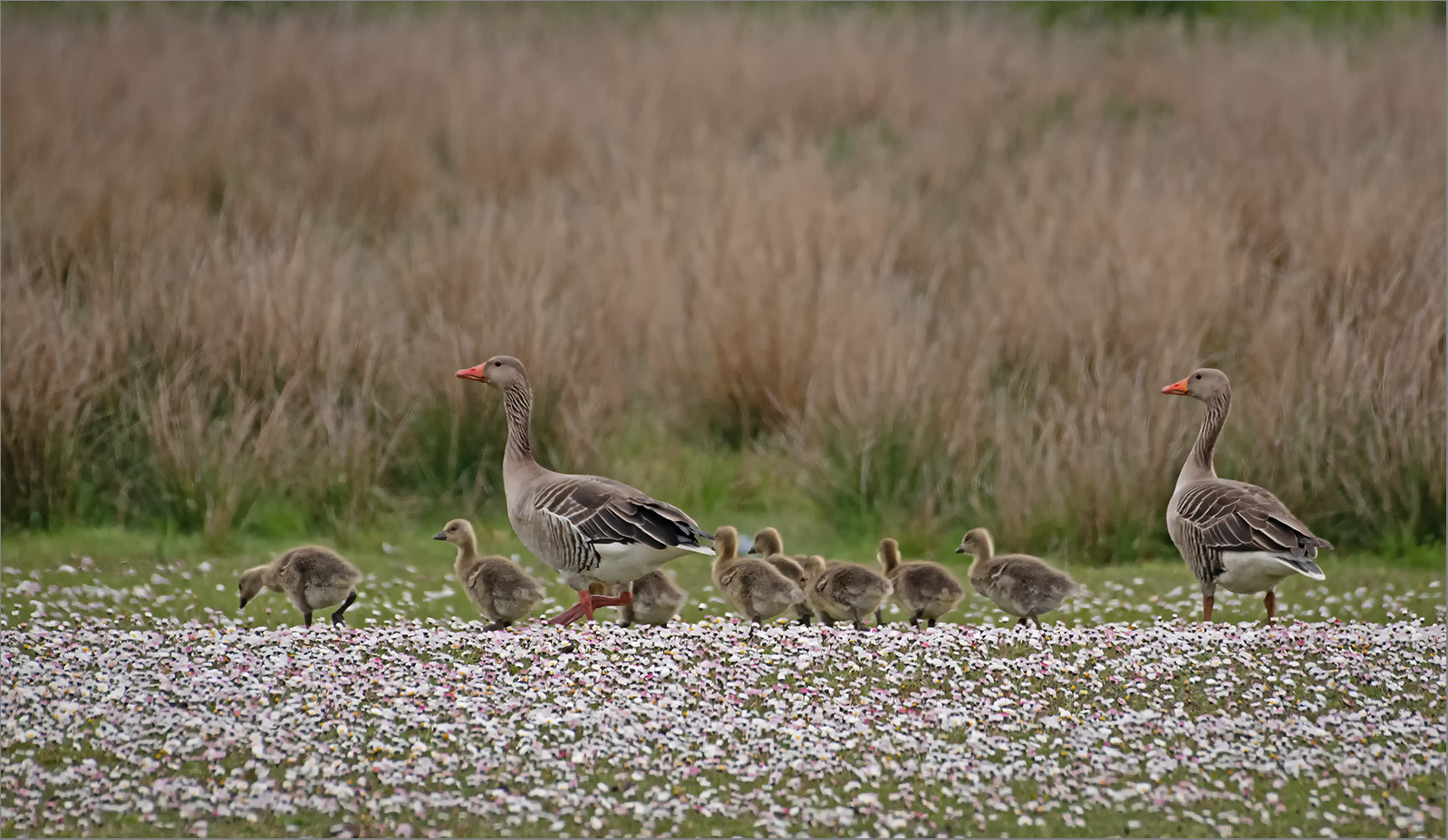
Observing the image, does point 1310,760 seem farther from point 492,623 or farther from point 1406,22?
point 1406,22

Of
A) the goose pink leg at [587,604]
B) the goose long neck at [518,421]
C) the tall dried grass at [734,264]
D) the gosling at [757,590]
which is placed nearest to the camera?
the goose pink leg at [587,604]

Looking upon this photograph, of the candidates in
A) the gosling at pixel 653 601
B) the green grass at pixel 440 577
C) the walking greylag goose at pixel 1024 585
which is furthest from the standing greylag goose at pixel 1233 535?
the gosling at pixel 653 601

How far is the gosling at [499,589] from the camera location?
24.3 feet

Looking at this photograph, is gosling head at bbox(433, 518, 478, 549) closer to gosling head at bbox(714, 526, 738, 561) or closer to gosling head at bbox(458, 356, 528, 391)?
gosling head at bbox(458, 356, 528, 391)

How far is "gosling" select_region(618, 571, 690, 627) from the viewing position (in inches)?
301

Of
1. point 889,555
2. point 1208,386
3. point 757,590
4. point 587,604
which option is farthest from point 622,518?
point 1208,386

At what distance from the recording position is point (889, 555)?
808 centimetres

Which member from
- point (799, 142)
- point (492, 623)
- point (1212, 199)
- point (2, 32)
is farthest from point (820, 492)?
point (2, 32)

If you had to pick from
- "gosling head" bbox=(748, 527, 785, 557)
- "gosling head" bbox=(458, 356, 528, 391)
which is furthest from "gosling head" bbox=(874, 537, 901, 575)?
"gosling head" bbox=(458, 356, 528, 391)

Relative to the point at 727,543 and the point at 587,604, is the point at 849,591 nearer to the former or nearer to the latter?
the point at 727,543

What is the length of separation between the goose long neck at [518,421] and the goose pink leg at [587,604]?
0.74 m

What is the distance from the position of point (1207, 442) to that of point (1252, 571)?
87 cm

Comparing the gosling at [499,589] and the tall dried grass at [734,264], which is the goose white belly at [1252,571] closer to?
the tall dried grass at [734,264]

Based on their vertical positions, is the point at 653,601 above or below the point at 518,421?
below
